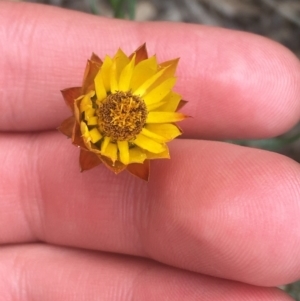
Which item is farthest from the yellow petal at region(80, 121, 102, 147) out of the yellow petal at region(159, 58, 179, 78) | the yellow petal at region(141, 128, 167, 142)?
the yellow petal at region(159, 58, 179, 78)

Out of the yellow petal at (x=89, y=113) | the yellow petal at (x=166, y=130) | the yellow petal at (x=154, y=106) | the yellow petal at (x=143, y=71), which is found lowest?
the yellow petal at (x=166, y=130)

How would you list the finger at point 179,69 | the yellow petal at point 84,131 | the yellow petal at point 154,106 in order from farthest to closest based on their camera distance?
the finger at point 179,69
the yellow petal at point 154,106
the yellow petal at point 84,131

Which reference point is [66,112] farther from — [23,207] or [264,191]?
[264,191]

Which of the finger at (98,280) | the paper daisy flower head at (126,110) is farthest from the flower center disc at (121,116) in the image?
the finger at (98,280)

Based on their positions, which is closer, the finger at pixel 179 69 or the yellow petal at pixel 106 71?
the yellow petal at pixel 106 71

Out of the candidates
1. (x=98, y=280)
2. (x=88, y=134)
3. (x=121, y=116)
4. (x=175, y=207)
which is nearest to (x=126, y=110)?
(x=121, y=116)

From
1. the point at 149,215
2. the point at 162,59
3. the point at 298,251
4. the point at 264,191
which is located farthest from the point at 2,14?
the point at 298,251

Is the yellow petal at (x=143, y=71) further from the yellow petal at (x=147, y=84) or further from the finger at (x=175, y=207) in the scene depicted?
the finger at (x=175, y=207)

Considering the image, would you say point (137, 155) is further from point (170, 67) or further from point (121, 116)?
point (170, 67)
